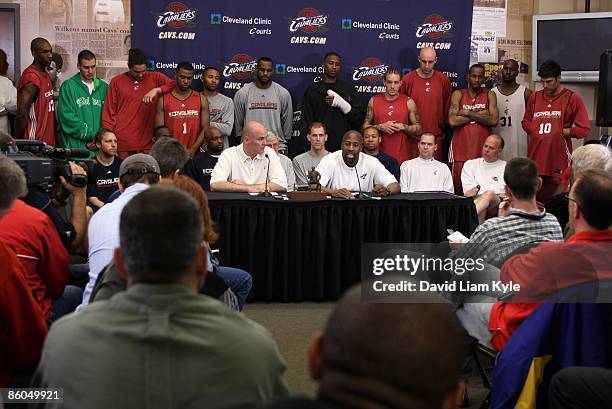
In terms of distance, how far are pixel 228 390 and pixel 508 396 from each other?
1228mm

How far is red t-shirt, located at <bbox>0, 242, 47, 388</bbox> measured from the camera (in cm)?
212

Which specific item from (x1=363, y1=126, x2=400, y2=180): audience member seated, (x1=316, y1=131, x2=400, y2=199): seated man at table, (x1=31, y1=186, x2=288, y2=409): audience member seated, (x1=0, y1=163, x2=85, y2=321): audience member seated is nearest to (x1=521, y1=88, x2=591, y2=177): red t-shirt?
(x1=363, y1=126, x2=400, y2=180): audience member seated

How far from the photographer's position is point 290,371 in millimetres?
3842

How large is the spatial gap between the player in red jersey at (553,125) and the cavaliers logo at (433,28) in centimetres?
117

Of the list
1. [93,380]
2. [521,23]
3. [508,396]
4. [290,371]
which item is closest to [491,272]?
[508,396]

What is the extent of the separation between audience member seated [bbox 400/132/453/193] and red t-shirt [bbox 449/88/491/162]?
0.98 metres

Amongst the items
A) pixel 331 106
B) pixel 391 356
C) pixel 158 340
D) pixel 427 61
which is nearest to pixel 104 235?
pixel 158 340

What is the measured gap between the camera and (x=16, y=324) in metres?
2.15

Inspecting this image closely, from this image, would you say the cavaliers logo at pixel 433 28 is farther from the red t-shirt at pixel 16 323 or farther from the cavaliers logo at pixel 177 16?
the red t-shirt at pixel 16 323

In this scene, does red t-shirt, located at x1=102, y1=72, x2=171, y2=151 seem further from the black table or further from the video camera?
the video camera

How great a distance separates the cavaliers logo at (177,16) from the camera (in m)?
7.55

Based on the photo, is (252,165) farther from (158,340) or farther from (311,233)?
(158,340)

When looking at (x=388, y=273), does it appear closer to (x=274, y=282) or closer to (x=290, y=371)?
(x=290, y=371)

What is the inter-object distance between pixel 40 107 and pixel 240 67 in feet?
6.19
